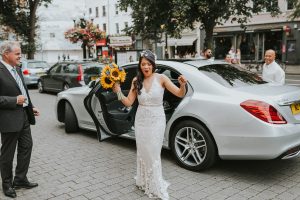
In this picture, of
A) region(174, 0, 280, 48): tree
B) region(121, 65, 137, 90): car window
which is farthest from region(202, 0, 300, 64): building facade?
region(121, 65, 137, 90): car window

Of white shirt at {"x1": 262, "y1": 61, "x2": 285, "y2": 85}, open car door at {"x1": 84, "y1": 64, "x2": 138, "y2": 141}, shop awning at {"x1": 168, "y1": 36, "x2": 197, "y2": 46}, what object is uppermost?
shop awning at {"x1": 168, "y1": 36, "x2": 197, "y2": 46}

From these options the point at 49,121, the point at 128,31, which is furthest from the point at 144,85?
the point at 128,31

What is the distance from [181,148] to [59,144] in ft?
8.71

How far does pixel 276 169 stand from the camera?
4969 millimetres

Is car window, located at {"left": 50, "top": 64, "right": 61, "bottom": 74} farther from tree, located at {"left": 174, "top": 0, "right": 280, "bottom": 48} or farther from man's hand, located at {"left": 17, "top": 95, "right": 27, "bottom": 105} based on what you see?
man's hand, located at {"left": 17, "top": 95, "right": 27, "bottom": 105}

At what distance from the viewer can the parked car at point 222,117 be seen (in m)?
4.25

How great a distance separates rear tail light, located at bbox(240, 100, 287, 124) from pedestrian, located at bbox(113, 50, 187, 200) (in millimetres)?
977

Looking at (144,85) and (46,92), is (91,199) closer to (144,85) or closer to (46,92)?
(144,85)

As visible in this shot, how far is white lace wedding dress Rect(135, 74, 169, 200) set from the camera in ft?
13.2

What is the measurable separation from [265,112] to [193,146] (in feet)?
3.77

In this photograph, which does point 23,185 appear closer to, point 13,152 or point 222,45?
point 13,152

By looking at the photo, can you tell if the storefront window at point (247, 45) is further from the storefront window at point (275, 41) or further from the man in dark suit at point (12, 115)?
the man in dark suit at point (12, 115)

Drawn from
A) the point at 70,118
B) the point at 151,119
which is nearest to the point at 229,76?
the point at 151,119

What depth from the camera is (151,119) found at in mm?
4020
